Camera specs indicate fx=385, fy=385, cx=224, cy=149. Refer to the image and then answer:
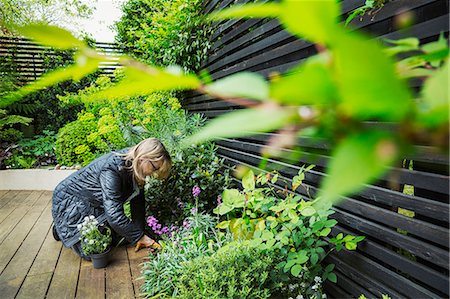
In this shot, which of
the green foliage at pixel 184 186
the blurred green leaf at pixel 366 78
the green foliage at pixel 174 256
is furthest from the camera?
the green foliage at pixel 184 186

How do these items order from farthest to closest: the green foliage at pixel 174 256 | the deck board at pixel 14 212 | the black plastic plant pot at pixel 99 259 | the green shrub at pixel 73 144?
1. the green shrub at pixel 73 144
2. the deck board at pixel 14 212
3. the black plastic plant pot at pixel 99 259
4. the green foliage at pixel 174 256

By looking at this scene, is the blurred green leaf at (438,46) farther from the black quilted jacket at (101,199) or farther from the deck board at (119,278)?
the black quilted jacket at (101,199)

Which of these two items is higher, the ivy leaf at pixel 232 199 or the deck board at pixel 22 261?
the ivy leaf at pixel 232 199

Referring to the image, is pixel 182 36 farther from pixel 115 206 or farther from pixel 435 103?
pixel 435 103

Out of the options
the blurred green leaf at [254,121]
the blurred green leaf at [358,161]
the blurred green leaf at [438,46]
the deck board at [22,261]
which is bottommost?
the deck board at [22,261]

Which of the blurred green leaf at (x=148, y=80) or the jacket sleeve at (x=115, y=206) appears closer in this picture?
the blurred green leaf at (x=148, y=80)

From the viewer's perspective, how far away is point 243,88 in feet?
0.70

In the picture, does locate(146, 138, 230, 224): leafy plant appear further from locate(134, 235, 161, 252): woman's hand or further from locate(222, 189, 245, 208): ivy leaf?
locate(222, 189, 245, 208): ivy leaf

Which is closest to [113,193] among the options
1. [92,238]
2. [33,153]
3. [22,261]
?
[92,238]

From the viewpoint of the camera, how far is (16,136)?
729cm

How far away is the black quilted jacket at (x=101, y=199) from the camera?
3.02 metres

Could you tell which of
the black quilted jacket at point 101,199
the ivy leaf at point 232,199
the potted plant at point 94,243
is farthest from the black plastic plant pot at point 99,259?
the ivy leaf at point 232,199

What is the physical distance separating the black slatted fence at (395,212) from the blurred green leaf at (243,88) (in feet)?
2.22

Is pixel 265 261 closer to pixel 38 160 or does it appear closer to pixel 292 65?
pixel 292 65
